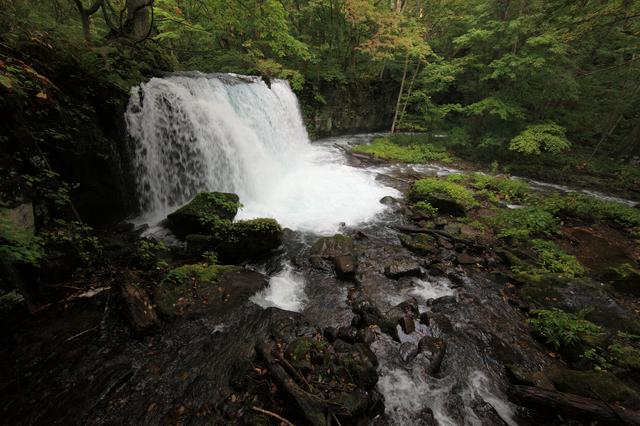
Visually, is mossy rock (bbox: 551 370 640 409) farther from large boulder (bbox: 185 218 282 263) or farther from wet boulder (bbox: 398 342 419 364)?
large boulder (bbox: 185 218 282 263)

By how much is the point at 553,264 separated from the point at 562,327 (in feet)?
7.32

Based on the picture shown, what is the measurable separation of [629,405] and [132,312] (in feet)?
Answer: 20.4

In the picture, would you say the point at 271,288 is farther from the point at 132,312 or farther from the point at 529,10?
the point at 529,10

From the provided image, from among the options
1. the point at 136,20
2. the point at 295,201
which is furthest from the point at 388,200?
the point at 136,20

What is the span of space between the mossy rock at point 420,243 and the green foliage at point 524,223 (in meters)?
2.01

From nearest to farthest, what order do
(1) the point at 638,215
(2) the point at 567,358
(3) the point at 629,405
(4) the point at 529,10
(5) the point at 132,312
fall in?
(3) the point at 629,405
(5) the point at 132,312
(2) the point at 567,358
(1) the point at 638,215
(4) the point at 529,10

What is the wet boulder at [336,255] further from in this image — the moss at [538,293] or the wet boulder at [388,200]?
the moss at [538,293]

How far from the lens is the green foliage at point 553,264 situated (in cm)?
586

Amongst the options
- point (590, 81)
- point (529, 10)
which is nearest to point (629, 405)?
point (590, 81)

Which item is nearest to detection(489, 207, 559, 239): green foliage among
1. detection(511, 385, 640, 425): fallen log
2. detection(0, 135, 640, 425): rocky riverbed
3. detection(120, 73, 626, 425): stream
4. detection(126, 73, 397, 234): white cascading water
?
detection(0, 135, 640, 425): rocky riverbed

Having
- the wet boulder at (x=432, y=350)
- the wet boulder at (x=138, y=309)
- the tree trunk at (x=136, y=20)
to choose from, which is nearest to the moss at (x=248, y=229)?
the wet boulder at (x=138, y=309)

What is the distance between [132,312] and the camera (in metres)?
3.80

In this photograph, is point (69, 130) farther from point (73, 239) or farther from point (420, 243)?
point (420, 243)

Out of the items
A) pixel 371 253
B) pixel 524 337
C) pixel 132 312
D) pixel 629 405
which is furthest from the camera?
pixel 371 253
